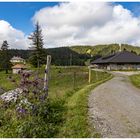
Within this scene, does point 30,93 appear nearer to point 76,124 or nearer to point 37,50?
point 76,124

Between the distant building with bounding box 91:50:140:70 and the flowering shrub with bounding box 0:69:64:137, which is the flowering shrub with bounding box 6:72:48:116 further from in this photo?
the distant building with bounding box 91:50:140:70

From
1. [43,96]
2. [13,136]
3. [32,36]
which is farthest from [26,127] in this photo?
[32,36]

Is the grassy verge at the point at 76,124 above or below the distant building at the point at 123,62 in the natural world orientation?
below

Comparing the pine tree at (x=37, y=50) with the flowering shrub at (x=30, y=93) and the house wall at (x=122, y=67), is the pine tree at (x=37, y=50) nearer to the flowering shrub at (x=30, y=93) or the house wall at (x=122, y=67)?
the house wall at (x=122, y=67)

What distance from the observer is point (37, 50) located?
77.0 metres

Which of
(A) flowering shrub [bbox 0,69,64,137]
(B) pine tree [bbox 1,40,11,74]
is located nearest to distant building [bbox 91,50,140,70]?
(B) pine tree [bbox 1,40,11,74]

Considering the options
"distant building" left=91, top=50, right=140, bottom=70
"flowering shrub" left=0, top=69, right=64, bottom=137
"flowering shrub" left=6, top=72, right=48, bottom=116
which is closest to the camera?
"flowering shrub" left=0, top=69, right=64, bottom=137

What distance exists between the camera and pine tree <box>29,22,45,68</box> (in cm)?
7506

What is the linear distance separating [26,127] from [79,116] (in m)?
2.23

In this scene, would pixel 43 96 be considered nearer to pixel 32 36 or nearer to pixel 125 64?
pixel 125 64

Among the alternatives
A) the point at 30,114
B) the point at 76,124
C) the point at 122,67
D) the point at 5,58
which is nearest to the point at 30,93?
the point at 30,114

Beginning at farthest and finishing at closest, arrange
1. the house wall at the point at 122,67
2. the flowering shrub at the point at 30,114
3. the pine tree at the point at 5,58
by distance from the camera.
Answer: the pine tree at the point at 5,58 → the house wall at the point at 122,67 → the flowering shrub at the point at 30,114

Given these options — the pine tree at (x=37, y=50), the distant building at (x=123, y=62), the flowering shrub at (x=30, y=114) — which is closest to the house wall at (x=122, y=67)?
the distant building at (x=123, y=62)

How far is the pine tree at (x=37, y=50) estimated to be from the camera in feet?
246
